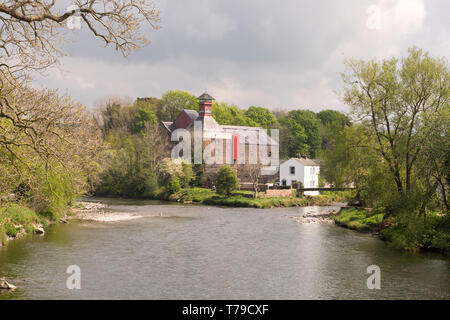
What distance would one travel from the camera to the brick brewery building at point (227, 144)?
277ft

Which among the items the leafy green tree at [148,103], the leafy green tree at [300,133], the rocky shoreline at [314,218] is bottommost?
the rocky shoreline at [314,218]

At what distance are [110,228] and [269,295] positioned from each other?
21.0 m

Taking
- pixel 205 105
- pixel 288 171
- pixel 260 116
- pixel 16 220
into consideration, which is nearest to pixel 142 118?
pixel 205 105

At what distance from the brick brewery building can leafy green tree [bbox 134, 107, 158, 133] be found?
8623mm

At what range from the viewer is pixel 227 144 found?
89.1m

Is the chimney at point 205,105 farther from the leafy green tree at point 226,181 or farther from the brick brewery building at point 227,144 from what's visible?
the leafy green tree at point 226,181

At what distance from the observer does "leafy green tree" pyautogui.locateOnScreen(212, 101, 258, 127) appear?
111m

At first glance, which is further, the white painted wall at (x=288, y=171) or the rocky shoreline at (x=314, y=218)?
the white painted wall at (x=288, y=171)

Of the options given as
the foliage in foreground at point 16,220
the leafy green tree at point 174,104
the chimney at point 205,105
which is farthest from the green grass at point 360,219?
the leafy green tree at point 174,104

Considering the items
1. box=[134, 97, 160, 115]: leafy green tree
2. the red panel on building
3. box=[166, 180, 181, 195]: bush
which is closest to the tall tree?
box=[166, 180, 181, 195]: bush

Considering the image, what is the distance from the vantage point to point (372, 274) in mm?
23469

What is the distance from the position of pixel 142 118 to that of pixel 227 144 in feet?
80.5

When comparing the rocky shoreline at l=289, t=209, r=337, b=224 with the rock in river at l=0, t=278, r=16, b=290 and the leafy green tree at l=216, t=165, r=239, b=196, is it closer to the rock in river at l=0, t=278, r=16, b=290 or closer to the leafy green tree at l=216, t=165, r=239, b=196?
the leafy green tree at l=216, t=165, r=239, b=196

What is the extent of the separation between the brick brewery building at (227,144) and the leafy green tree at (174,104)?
689 inches
